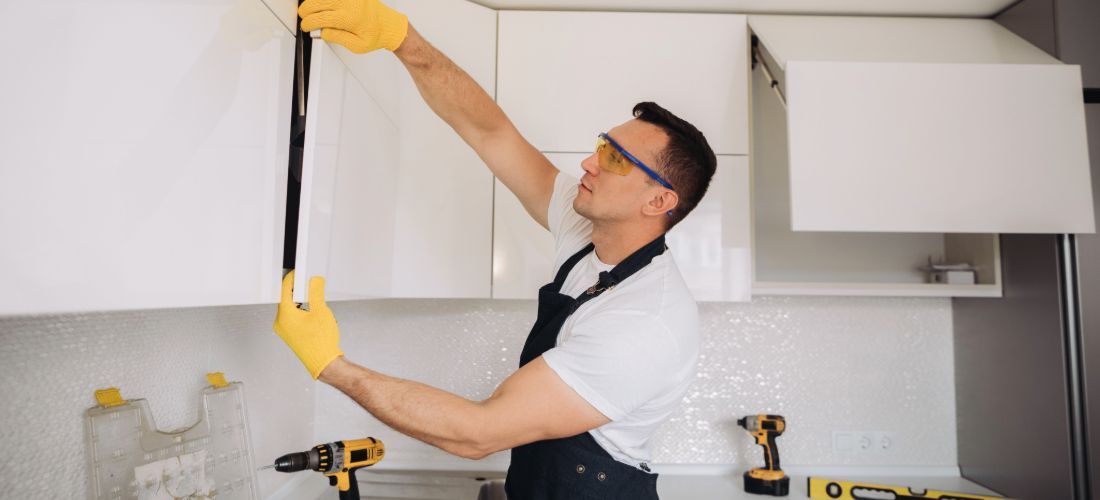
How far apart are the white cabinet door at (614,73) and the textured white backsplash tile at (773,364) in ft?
1.99

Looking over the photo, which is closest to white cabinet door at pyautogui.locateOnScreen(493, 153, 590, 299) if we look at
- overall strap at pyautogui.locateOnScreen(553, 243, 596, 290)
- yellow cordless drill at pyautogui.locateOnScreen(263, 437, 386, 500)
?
overall strap at pyautogui.locateOnScreen(553, 243, 596, 290)

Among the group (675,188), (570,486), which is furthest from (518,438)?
(675,188)

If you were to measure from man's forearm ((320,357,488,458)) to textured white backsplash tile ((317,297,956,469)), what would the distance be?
42.3 inches

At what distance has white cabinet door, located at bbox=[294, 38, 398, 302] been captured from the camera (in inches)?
37.0

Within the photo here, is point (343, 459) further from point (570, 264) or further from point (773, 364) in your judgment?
point (773, 364)

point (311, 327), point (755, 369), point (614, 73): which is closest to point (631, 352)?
A: point (311, 327)

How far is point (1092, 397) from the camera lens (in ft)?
5.31

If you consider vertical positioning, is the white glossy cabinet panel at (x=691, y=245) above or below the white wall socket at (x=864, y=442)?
above

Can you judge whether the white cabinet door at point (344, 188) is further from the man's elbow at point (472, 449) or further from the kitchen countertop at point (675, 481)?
the kitchen countertop at point (675, 481)

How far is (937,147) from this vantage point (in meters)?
1.55

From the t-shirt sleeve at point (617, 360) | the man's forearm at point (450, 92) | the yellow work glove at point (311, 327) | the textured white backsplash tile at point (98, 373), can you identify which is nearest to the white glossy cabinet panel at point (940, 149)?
the t-shirt sleeve at point (617, 360)

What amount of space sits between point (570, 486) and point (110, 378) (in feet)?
2.67

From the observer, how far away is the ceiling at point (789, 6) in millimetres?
1825

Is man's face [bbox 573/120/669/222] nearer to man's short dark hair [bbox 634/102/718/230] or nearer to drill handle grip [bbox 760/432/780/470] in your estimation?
man's short dark hair [bbox 634/102/718/230]
